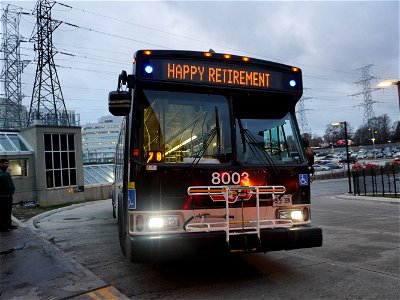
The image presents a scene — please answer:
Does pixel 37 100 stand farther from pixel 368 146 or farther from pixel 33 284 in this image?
pixel 368 146

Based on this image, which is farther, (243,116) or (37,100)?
Result: (37,100)

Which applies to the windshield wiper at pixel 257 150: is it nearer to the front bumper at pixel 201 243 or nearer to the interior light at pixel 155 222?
the front bumper at pixel 201 243

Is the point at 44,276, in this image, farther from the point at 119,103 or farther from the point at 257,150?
the point at 257,150

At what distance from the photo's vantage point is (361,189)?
26.4 m

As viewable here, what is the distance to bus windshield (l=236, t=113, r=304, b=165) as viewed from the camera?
566cm

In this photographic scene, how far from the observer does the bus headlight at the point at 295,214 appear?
18.7 ft

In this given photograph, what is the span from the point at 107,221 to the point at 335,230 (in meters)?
8.11

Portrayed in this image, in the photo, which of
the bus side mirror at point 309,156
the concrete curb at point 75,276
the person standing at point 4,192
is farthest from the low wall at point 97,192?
the bus side mirror at point 309,156

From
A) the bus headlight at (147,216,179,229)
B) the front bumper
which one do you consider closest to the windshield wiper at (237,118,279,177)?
the front bumper

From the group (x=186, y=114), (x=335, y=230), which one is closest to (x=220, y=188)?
(x=186, y=114)

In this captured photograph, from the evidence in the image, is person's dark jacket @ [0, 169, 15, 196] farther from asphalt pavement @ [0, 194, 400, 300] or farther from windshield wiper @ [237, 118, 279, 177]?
windshield wiper @ [237, 118, 279, 177]

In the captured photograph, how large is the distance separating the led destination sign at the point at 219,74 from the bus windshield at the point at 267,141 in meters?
0.59

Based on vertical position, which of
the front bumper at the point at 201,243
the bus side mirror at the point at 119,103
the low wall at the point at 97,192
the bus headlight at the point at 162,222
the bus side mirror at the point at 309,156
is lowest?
the low wall at the point at 97,192

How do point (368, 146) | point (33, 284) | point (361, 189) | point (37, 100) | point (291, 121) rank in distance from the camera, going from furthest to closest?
point (368, 146), point (37, 100), point (361, 189), point (291, 121), point (33, 284)
